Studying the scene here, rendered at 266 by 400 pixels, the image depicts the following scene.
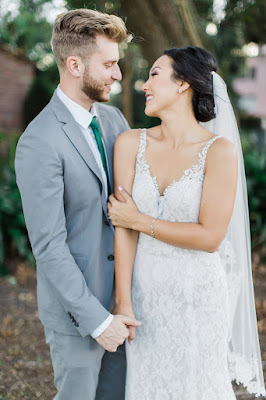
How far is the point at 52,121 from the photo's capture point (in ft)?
7.89

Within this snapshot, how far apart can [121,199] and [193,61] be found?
866mm

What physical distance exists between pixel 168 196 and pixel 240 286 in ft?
2.87

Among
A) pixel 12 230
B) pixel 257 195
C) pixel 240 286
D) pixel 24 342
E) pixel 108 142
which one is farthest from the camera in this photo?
pixel 257 195

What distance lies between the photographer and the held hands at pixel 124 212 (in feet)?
7.96

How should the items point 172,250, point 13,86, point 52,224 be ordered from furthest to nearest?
point 13,86 < point 172,250 < point 52,224

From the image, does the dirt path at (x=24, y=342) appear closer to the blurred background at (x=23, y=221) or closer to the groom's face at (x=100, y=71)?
the blurred background at (x=23, y=221)

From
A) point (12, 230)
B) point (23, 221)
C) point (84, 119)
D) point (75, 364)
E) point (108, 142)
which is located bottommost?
point (12, 230)

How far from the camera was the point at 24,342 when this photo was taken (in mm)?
4715

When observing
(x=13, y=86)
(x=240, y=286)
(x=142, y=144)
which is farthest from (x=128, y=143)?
(x=13, y=86)

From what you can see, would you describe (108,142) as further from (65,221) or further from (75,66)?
(65,221)

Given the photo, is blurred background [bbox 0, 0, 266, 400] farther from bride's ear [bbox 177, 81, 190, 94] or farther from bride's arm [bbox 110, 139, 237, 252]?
bride's arm [bbox 110, 139, 237, 252]

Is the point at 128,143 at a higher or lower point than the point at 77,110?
lower

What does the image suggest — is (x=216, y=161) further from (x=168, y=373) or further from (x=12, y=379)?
(x=12, y=379)

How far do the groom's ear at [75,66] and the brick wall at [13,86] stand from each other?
561 inches
